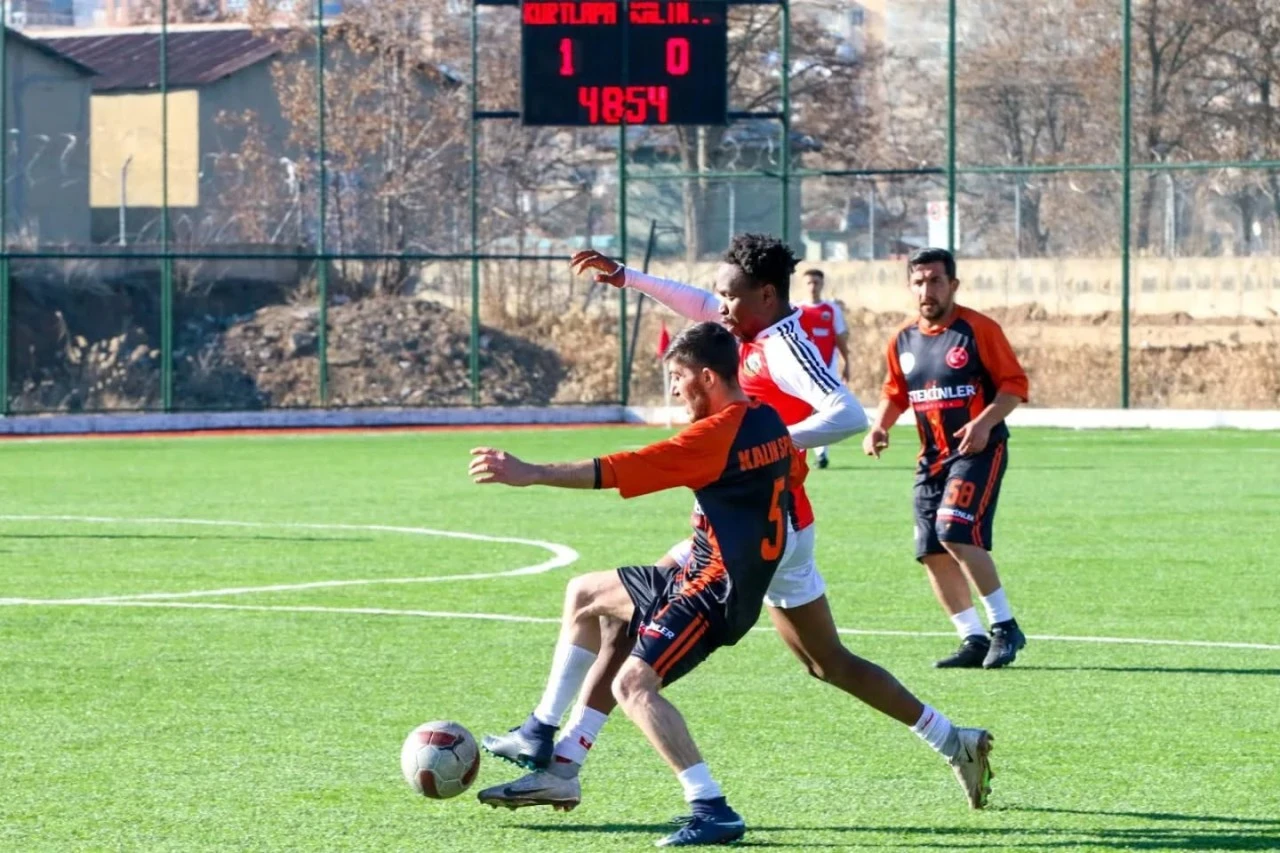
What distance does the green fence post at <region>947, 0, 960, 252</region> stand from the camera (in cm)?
3164

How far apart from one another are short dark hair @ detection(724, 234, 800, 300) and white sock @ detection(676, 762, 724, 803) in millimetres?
1683

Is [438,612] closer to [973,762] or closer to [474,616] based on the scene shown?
[474,616]

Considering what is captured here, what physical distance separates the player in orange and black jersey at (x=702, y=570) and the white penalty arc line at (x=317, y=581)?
637 cm

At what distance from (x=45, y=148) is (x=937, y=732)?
2899 cm

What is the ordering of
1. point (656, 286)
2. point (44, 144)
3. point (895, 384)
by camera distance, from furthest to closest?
point (44, 144) → point (895, 384) → point (656, 286)

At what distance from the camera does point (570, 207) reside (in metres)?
35.2

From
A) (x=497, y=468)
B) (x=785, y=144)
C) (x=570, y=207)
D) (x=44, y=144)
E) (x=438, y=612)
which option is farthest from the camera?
(x=570, y=207)

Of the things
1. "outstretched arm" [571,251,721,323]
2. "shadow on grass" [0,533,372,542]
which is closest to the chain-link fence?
"shadow on grass" [0,533,372,542]

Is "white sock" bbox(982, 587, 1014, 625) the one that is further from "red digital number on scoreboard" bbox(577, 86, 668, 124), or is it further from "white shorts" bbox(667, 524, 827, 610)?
"red digital number on scoreboard" bbox(577, 86, 668, 124)

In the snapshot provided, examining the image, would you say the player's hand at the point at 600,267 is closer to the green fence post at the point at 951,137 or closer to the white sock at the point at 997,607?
the white sock at the point at 997,607

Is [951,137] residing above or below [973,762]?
above

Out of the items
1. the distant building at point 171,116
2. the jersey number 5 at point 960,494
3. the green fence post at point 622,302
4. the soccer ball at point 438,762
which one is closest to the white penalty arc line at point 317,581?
the jersey number 5 at point 960,494

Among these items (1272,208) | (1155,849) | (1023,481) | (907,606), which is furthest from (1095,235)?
(1155,849)

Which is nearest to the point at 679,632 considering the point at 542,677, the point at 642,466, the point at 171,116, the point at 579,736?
the point at 579,736
